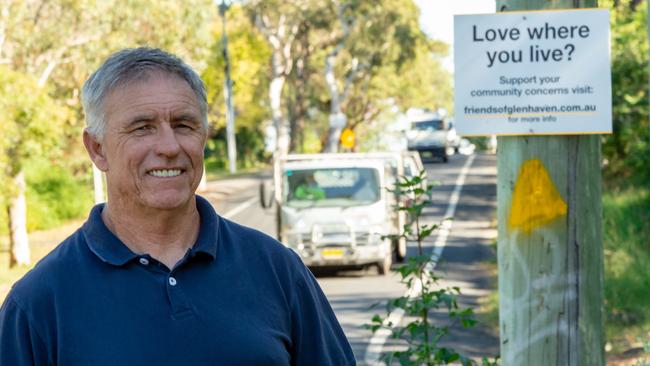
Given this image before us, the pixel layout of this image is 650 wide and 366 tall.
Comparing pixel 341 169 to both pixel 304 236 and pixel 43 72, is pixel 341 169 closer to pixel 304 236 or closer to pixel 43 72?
pixel 304 236

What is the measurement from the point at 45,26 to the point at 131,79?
96.6ft

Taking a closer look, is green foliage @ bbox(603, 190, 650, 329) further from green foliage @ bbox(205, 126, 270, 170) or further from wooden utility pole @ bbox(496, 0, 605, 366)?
green foliage @ bbox(205, 126, 270, 170)

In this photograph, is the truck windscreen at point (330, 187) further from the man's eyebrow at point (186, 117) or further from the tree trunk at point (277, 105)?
the tree trunk at point (277, 105)

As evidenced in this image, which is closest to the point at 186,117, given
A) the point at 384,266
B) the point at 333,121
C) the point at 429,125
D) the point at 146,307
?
the point at 146,307

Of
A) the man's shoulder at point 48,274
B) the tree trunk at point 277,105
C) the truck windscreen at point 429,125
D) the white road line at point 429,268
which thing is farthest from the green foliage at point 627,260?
the truck windscreen at point 429,125

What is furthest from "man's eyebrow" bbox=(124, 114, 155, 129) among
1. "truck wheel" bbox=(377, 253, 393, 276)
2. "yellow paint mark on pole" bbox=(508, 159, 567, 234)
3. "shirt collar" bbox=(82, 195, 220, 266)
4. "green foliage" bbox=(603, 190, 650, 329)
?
"truck wheel" bbox=(377, 253, 393, 276)

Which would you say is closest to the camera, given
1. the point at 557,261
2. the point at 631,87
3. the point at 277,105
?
the point at 557,261

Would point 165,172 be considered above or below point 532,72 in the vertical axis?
below

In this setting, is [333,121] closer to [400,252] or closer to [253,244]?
[400,252]

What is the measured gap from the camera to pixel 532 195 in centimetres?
493

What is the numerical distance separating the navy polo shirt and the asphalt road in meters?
4.55

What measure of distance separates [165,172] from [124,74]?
0.25 meters

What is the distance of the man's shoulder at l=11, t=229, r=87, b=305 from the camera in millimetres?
3154

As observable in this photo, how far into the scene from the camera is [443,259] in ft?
30.0
